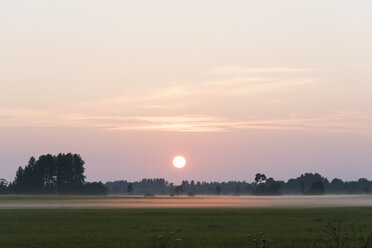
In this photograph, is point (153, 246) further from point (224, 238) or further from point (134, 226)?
point (134, 226)

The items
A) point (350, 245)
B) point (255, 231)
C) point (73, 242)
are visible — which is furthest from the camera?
point (255, 231)

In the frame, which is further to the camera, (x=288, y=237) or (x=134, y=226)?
(x=134, y=226)

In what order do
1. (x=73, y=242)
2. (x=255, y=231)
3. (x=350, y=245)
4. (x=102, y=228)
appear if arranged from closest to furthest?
(x=350, y=245)
(x=73, y=242)
(x=255, y=231)
(x=102, y=228)

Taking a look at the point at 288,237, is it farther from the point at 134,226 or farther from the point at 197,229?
the point at 134,226

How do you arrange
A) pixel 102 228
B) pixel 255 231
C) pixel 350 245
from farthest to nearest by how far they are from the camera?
pixel 102 228
pixel 255 231
pixel 350 245

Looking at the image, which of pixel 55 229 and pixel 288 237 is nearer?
pixel 288 237

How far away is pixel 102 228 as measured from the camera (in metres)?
43.1

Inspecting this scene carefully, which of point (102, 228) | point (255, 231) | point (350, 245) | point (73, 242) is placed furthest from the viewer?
point (102, 228)

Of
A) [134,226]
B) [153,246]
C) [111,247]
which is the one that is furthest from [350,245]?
[134,226]

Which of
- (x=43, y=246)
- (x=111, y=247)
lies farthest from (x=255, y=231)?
(x=43, y=246)

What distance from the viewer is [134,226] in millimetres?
45188

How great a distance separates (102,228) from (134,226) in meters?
3.09

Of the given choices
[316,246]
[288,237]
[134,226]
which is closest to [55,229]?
[134,226]

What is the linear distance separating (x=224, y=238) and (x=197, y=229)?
26.3 ft
